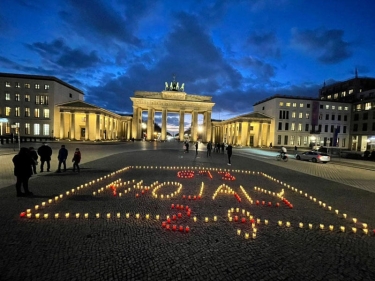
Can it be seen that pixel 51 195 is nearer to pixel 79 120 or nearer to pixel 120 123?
pixel 79 120

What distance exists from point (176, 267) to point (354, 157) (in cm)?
Answer: 3931

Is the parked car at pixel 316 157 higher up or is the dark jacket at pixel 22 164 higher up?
the dark jacket at pixel 22 164

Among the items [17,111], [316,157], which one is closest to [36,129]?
[17,111]

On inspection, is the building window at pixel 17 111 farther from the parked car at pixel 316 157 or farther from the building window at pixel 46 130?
the parked car at pixel 316 157

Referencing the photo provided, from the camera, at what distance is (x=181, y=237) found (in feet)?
17.7

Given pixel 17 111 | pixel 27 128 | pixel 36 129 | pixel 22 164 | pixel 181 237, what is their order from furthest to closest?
pixel 36 129 → pixel 27 128 → pixel 17 111 → pixel 22 164 → pixel 181 237

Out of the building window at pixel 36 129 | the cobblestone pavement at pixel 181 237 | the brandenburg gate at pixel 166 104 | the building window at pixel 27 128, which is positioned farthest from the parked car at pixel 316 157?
the building window at pixel 27 128

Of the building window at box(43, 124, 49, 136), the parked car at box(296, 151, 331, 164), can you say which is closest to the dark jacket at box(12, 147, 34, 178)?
the parked car at box(296, 151, 331, 164)

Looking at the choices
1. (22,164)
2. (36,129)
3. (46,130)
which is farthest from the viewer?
(46,130)

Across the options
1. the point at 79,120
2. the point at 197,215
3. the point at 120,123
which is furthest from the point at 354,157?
the point at 120,123

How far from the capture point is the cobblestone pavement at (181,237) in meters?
4.05

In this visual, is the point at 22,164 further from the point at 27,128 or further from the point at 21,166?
the point at 27,128

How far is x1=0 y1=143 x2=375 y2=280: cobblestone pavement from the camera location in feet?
13.3

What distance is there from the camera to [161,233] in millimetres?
5582
